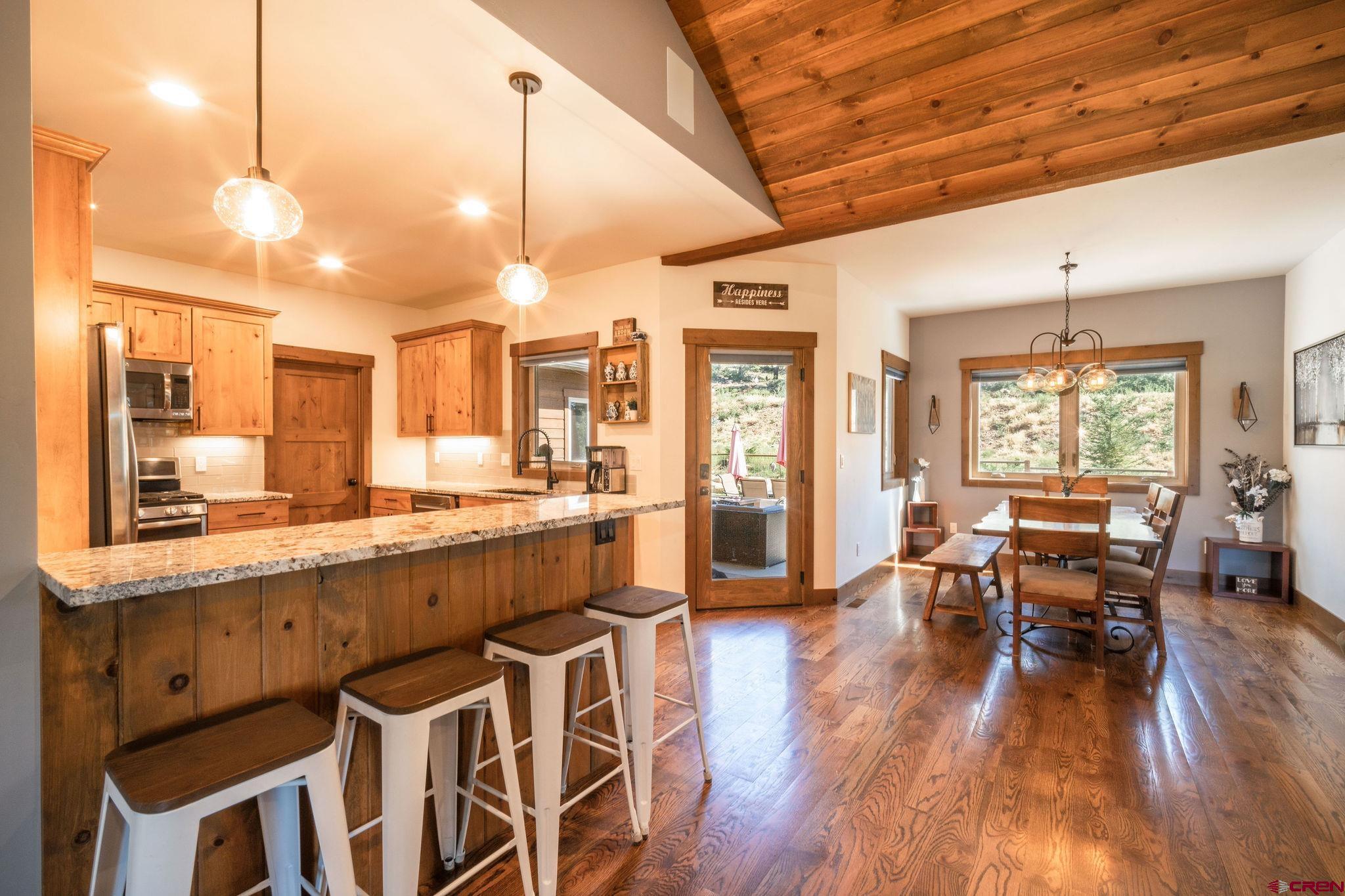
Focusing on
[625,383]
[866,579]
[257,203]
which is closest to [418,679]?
[257,203]

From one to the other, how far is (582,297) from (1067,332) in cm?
457

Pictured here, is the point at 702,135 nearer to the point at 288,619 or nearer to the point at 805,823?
the point at 288,619

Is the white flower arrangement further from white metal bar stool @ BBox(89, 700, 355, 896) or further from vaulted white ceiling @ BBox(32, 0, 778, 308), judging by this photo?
white metal bar stool @ BBox(89, 700, 355, 896)

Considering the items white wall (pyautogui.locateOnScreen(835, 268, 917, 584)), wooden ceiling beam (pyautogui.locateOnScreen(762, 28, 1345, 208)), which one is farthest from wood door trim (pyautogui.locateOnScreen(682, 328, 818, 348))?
wooden ceiling beam (pyautogui.locateOnScreen(762, 28, 1345, 208))

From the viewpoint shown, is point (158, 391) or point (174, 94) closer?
point (174, 94)

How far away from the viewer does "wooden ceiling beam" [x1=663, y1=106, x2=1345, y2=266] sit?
2.59 meters

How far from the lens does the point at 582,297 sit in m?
4.80

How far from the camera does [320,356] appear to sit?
5.26 m

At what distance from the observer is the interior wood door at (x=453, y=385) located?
17.0 feet

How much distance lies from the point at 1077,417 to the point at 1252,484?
136 centimetres

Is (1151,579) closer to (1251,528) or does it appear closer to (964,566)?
(964,566)

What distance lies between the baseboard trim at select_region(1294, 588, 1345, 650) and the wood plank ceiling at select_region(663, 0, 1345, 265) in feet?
10.1

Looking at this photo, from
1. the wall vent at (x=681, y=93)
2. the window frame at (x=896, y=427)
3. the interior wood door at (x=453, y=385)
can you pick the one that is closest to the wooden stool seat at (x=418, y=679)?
the wall vent at (x=681, y=93)

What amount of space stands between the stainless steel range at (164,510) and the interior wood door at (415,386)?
1.92 metres
